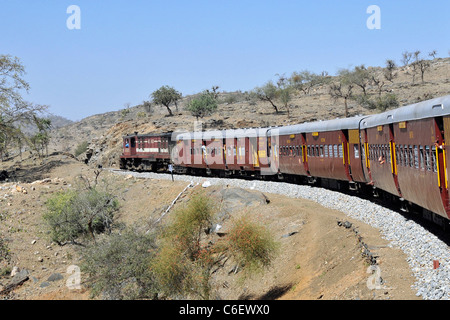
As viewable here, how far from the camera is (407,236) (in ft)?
48.2

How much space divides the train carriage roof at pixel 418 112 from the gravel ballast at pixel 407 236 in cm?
334

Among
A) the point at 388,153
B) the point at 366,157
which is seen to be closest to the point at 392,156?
the point at 388,153

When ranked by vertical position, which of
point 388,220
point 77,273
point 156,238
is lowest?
point 77,273

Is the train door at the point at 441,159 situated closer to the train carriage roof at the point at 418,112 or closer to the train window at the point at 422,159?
the train carriage roof at the point at 418,112

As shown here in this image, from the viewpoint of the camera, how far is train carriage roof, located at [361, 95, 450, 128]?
12.3 metres

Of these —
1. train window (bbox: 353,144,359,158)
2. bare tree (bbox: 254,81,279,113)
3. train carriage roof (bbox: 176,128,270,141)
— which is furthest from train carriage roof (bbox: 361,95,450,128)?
bare tree (bbox: 254,81,279,113)

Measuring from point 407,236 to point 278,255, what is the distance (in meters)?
4.89

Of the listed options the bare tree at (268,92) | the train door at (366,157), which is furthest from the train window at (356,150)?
the bare tree at (268,92)

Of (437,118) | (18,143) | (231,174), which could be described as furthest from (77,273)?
(18,143)

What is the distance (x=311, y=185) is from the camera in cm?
3042

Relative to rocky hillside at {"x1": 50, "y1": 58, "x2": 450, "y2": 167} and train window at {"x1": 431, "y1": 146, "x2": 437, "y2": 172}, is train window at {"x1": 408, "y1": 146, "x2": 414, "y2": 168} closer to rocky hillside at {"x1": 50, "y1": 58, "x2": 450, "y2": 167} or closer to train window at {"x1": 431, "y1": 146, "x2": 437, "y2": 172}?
train window at {"x1": 431, "y1": 146, "x2": 437, "y2": 172}

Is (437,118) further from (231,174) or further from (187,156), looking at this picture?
(187,156)

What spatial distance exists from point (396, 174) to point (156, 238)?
1166cm
